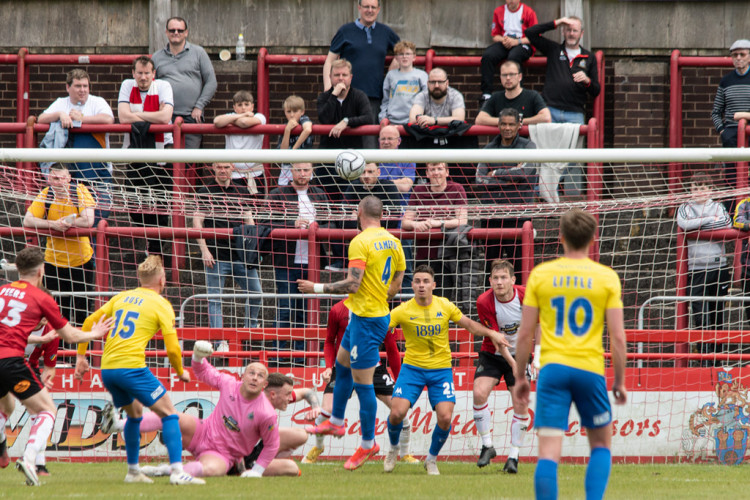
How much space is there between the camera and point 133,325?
743 centimetres

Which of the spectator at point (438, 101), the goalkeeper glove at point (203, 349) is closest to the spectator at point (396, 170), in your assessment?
the spectator at point (438, 101)

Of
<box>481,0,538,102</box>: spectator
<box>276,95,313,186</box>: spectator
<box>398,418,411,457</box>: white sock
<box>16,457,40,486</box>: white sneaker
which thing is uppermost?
<box>481,0,538,102</box>: spectator

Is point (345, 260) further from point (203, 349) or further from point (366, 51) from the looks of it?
point (203, 349)

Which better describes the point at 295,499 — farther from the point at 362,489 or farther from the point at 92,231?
the point at 92,231

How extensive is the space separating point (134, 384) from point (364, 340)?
78.2 inches

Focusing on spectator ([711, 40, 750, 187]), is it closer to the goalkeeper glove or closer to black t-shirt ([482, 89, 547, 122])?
black t-shirt ([482, 89, 547, 122])

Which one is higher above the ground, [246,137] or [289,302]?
[246,137]

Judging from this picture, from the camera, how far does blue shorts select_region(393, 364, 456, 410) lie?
28.6 feet

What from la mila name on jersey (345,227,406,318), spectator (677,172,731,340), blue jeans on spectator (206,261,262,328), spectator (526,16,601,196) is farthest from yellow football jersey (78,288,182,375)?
spectator (526,16,601,196)

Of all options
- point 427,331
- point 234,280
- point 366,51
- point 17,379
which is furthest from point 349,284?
point 366,51

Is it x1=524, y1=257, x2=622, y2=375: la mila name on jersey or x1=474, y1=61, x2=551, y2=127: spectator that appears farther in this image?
x1=474, y1=61, x2=551, y2=127: spectator

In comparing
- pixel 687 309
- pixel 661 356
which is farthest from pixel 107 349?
pixel 687 309

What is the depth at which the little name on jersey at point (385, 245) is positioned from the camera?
820 cm

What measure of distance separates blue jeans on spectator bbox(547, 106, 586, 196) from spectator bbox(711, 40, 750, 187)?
1754 mm
